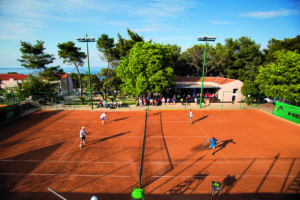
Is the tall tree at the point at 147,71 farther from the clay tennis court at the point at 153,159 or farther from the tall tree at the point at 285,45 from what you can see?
the tall tree at the point at 285,45

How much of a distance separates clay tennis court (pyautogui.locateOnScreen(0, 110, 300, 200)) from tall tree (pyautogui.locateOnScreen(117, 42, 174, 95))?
625 cm

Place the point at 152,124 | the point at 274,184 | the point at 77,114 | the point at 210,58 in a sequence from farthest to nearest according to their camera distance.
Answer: the point at 210,58 < the point at 77,114 < the point at 152,124 < the point at 274,184

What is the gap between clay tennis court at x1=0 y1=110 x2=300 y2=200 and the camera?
8.09 meters

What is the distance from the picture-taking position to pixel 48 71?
107ft

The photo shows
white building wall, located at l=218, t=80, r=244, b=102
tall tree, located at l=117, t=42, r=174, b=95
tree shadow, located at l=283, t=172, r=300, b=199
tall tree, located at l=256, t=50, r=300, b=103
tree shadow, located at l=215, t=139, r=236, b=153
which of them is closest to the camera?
tree shadow, located at l=283, t=172, r=300, b=199

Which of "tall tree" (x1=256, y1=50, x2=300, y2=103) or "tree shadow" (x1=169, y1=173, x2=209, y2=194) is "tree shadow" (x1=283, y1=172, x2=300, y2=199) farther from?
"tall tree" (x1=256, y1=50, x2=300, y2=103)

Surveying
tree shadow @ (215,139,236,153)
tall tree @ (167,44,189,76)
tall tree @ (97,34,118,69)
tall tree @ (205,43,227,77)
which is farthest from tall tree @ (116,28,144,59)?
tree shadow @ (215,139,236,153)

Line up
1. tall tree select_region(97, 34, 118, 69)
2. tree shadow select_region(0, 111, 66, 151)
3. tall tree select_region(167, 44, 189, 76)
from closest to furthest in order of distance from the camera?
1. tree shadow select_region(0, 111, 66, 151)
2. tall tree select_region(97, 34, 118, 69)
3. tall tree select_region(167, 44, 189, 76)

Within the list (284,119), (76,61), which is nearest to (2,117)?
(76,61)

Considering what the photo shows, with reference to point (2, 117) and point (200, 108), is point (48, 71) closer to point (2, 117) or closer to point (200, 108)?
point (2, 117)

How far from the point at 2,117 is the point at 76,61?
19.4 m

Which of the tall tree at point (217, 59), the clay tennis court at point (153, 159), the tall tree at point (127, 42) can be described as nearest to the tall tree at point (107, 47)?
the tall tree at point (127, 42)

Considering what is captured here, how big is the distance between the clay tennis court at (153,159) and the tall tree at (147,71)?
625cm

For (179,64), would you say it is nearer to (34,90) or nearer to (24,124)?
(34,90)
